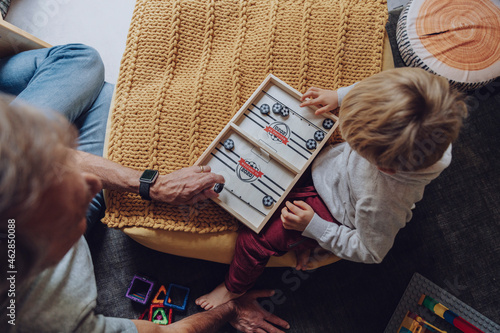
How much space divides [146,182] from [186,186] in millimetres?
126

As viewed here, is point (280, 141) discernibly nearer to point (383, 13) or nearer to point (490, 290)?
point (383, 13)

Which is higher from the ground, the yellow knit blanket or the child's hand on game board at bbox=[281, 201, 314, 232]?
the yellow knit blanket

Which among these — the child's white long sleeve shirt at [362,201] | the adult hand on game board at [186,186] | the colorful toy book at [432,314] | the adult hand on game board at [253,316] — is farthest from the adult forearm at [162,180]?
the colorful toy book at [432,314]

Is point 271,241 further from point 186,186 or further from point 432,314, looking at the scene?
point 432,314

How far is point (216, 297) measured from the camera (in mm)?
1165

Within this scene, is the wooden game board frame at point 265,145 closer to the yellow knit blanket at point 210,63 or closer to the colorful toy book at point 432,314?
the yellow knit blanket at point 210,63

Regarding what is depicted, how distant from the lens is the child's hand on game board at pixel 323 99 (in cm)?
98

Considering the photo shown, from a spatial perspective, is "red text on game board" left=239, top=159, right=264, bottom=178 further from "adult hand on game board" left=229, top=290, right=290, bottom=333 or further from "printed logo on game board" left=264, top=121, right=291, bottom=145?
"adult hand on game board" left=229, top=290, right=290, bottom=333

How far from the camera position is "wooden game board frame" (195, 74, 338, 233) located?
0.97 meters

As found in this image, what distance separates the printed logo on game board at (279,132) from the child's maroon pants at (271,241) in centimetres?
17

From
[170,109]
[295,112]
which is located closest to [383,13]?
[295,112]

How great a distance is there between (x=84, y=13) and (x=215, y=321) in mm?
1450

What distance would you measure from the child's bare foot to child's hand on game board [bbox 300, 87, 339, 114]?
71 centimetres

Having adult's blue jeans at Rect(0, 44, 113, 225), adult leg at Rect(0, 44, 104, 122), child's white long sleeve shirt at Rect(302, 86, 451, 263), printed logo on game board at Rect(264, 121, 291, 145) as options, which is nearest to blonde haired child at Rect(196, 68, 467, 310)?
child's white long sleeve shirt at Rect(302, 86, 451, 263)
